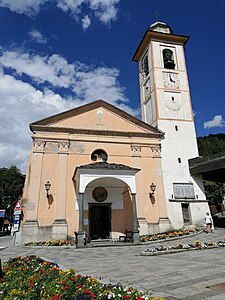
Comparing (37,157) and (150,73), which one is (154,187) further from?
(150,73)

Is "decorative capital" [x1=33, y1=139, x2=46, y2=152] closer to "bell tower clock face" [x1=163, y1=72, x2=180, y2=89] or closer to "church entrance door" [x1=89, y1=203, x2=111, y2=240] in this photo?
"church entrance door" [x1=89, y1=203, x2=111, y2=240]

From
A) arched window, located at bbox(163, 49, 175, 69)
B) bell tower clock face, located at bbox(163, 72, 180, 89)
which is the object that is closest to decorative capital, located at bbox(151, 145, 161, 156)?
bell tower clock face, located at bbox(163, 72, 180, 89)

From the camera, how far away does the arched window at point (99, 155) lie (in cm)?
1672

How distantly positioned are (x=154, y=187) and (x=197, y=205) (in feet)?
12.1

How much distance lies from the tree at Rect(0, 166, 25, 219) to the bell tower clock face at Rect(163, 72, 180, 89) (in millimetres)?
23939

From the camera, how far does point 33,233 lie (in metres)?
13.7

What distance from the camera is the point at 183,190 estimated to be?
17.2 m

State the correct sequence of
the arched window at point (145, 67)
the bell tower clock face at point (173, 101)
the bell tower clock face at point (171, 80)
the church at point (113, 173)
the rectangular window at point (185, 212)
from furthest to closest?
the arched window at point (145, 67) → the bell tower clock face at point (171, 80) → the bell tower clock face at point (173, 101) → the rectangular window at point (185, 212) → the church at point (113, 173)

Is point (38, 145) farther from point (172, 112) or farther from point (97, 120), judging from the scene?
point (172, 112)

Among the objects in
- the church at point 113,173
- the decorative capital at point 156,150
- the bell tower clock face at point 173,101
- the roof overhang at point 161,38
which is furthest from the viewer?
the roof overhang at point 161,38

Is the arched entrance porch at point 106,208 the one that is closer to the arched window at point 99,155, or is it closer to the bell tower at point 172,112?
the arched window at point 99,155

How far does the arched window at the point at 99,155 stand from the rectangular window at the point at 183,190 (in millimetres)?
5528

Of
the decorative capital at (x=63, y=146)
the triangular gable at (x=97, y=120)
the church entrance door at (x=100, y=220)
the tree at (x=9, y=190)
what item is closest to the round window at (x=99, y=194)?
the church entrance door at (x=100, y=220)

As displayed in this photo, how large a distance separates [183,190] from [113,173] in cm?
626
